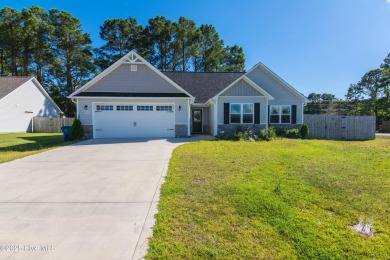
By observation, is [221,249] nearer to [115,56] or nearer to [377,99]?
[115,56]

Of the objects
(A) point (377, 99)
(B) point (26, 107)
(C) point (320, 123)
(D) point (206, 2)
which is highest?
(D) point (206, 2)

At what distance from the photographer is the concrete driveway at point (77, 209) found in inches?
103

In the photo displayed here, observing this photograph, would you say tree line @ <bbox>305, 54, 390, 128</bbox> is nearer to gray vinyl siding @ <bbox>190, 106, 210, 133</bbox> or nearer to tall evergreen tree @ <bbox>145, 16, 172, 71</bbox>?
gray vinyl siding @ <bbox>190, 106, 210, 133</bbox>

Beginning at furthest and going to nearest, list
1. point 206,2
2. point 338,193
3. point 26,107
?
point 26,107, point 206,2, point 338,193

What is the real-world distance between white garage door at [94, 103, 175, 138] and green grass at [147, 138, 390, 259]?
8.20 meters

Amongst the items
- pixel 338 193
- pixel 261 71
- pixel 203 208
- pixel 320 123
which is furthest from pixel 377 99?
pixel 203 208

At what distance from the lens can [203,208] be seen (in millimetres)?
3619

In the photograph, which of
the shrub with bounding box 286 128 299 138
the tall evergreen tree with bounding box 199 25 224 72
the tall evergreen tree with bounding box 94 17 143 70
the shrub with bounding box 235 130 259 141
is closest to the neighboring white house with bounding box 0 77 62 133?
the tall evergreen tree with bounding box 94 17 143 70

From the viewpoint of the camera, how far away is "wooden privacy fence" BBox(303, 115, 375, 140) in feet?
52.9

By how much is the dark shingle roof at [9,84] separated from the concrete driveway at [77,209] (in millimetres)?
19104

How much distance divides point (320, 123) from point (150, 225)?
17.0 metres

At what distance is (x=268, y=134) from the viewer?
13.5 m

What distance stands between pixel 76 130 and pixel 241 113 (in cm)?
1066

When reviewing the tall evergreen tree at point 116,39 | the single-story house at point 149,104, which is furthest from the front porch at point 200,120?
the tall evergreen tree at point 116,39
